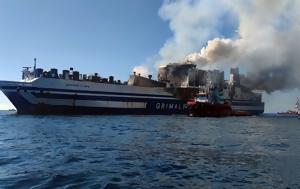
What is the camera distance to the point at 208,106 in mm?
107938

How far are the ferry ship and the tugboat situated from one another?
581 inches

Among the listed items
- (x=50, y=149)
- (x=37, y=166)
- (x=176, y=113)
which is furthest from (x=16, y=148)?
(x=176, y=113)

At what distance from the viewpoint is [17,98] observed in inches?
3622

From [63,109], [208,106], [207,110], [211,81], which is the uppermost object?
[211,81]

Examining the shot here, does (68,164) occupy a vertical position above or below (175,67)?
below

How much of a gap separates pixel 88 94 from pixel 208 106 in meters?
32.7

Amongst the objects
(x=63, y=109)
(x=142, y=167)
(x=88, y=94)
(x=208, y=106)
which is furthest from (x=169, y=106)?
(x=142, y=167)

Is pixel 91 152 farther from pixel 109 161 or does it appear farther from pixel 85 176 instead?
pixel 85 176

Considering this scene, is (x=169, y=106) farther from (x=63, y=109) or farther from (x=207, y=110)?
(x=63, y=109)

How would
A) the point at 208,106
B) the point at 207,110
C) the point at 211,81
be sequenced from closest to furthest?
the point at 207,110 → the point at 208,106 → the point at 211,81

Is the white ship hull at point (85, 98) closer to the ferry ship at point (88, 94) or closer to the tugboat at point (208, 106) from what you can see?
the ferry ship at point (88, 94)

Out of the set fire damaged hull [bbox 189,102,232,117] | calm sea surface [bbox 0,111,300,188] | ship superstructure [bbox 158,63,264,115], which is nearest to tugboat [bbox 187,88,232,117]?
fire damaged hull [bbox 189,102,232,117]

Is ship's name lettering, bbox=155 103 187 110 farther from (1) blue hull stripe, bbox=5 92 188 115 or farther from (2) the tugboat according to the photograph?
(2) the tugboat

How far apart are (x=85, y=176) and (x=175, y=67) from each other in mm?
126955
